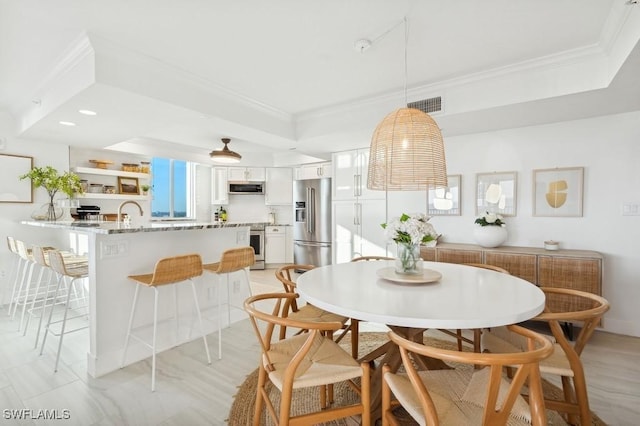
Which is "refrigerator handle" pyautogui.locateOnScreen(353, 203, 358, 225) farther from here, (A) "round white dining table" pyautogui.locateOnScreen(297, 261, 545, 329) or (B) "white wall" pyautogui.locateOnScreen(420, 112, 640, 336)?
(A) "round white dining table" pyautogui.locateOnScreen(297, 261, 545, 329)

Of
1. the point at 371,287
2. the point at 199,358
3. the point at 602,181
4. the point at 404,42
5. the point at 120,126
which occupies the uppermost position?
the point at 404,42

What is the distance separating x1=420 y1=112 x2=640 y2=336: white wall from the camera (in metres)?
3.08

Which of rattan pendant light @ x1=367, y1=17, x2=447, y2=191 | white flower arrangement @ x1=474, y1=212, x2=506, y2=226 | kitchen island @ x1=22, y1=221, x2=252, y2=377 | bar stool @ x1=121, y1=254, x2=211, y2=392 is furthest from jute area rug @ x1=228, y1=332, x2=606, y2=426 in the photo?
white flower arrangement @ x1=474, y1=212, x2=506, y2=226

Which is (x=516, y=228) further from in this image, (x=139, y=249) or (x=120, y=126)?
(x=120, y=126)

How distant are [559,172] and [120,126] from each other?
4.78 meters

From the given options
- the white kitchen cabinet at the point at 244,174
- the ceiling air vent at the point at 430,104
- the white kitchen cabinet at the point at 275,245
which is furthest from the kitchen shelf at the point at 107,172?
the ceiling air vent at the point at 430,104

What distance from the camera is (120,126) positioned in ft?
11.4

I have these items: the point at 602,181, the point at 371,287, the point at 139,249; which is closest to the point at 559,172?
the point at 602,181

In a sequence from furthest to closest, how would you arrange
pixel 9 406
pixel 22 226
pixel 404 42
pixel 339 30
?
pixel 22 226
pixel 404 42
pixel 339 30
pixel 9 406

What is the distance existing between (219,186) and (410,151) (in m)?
5.24

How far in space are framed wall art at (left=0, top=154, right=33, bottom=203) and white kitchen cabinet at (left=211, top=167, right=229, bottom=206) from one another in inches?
114

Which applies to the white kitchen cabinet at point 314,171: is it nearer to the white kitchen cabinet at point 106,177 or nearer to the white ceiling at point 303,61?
the white ceiling at point 303,61

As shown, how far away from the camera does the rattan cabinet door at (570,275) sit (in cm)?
287

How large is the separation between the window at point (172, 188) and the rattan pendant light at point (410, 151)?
5.06 metres
